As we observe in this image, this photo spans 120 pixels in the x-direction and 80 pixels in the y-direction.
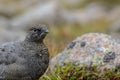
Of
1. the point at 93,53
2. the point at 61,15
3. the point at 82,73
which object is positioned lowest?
the point at 82,73

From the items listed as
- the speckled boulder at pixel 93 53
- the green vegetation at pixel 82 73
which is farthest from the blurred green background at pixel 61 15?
Answer: the green vegetation at pixel 82 73

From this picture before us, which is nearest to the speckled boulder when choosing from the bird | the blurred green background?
the bird

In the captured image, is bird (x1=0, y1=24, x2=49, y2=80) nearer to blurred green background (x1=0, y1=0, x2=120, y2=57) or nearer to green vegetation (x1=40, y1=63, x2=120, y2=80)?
green vegetation (x1=40, y1=63, x2=120, y2=80)

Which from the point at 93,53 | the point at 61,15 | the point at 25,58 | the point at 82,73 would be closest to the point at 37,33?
the point at 25,58

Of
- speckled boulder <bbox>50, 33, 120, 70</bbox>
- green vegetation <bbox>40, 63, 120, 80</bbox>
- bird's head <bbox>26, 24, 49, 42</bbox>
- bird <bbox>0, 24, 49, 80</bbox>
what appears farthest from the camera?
speckled boulder <bbox>50, 33, 120, 70</bbox>

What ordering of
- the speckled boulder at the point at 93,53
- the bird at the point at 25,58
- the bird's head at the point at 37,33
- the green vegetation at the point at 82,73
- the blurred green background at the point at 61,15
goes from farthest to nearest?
1. the blurred green background at the point at 61,15
2. the speckled boulder at the point at 93,53
3. the green vegetation at the point at 82,73
4. the bird's head at the point at 37,33
5. the bird at the point at 25,58

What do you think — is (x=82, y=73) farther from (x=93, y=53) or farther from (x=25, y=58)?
(x=25, y=58)

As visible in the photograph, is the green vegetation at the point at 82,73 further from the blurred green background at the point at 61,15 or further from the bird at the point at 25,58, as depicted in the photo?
the blurred green background at the point at 61,15
